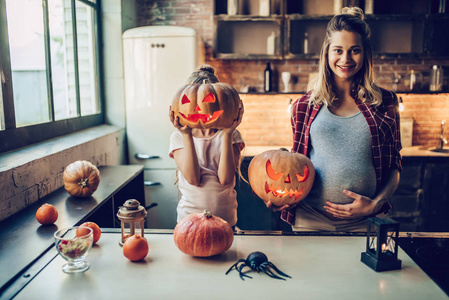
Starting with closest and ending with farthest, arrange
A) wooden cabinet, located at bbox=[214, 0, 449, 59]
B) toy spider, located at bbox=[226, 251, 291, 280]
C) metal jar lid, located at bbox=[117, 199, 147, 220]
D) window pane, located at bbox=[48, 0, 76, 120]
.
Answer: toy spider, located at bbox=[226, 251, 291, 280]
metal jar lid, located at bbox=[117, 199, 147, 220]
window pane, located at bbox=[48, 0, 76, 120]
wooden cabinet, located at bbox=[214, 0, 449, 59]

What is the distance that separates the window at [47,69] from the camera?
231 cm

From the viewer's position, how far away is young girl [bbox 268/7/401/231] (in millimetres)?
1599

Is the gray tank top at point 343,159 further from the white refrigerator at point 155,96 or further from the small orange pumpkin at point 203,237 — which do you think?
the white refrigerator at point 155,96

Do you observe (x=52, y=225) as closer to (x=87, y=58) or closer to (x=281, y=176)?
(x=281, y=176)

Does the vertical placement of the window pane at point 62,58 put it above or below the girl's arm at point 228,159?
above

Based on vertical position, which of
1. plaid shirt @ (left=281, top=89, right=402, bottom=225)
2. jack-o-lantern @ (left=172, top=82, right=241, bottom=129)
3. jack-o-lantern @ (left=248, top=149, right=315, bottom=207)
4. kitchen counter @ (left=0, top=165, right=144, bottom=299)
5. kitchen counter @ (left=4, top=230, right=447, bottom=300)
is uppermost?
jack-o-lantern @ (left=172, top=82, right=241, bottom=129)

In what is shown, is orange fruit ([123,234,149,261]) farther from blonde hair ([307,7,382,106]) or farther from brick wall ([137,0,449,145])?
brick wall ([137,0,449,145])

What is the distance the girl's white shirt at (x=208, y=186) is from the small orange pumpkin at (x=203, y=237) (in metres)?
0.43

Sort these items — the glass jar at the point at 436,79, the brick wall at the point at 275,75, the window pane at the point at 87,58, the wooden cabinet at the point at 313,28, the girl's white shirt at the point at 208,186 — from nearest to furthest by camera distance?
the girl's white shirt at the point at 208,186, the window pane at the point at 87,58, the wooden cabinet at the point at 313,28, the glass jar at the point at 436,79, the brick wall at the point at 275,75

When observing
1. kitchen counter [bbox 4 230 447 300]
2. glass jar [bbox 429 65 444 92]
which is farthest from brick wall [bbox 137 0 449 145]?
kitchen counter [bbox 4 230 447 300]

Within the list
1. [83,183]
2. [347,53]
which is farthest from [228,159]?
[83,183]

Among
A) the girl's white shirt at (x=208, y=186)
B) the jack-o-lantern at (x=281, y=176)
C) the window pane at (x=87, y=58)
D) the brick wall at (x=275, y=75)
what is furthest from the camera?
the brick wall at (x=275, y=75)

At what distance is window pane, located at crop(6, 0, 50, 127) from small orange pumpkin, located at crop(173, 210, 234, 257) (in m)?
1.73

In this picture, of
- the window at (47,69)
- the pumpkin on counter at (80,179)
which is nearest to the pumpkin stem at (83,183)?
the pumpkin on counter at (80,179)
